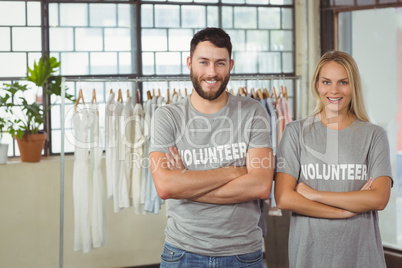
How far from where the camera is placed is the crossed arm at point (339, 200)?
214 cm

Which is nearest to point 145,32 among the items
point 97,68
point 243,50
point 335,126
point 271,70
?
point 97,68

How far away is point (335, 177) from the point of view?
2.20m

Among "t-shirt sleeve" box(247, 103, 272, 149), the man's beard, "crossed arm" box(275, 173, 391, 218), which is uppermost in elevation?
the man's beard

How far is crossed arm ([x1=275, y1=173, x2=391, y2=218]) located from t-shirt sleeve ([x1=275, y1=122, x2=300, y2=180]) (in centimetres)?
9

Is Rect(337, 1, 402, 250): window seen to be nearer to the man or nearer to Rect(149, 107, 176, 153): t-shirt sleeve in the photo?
the man

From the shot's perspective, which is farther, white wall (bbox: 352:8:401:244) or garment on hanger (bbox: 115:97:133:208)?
white wall (bbox: 352:8:401:244)

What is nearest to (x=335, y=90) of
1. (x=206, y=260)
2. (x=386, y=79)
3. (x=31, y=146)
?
(x=206, y=260)

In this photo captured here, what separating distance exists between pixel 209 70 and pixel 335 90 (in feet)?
1.73

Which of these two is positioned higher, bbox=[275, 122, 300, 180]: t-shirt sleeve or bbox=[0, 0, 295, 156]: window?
bbox=[0, 0, 295, 156]: window

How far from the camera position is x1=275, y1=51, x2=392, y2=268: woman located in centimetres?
215

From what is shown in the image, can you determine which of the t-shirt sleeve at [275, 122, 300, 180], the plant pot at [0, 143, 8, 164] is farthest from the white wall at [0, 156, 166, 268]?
the t-shirt sleeve at [275, 122, 300, 180]

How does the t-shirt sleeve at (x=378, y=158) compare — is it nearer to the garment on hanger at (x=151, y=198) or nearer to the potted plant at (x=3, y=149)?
the garment on hanger at (x=151, y=198)

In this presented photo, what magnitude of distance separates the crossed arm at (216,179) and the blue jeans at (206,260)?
22 centimetres

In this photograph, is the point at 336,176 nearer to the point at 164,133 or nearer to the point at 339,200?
the point at 339,200
